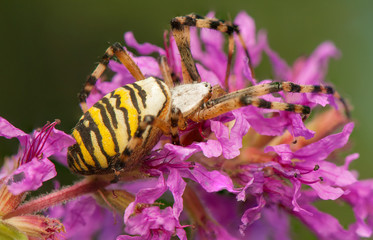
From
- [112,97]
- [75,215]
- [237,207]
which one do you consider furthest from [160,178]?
[237,207]

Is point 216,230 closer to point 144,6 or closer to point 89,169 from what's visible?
point 89,169

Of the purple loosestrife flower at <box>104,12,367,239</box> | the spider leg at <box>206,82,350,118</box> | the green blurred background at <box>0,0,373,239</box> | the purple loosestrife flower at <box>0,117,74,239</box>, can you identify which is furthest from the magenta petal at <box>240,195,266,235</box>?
the green blurred background at <box>0,0,373,239</box>

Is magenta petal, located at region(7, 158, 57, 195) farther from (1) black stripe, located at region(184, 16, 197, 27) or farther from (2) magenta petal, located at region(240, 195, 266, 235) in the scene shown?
(1) black stripe, located at region(184, 16, 197, 27)

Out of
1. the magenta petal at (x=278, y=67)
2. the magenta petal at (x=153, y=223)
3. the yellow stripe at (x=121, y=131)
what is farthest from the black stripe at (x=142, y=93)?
the magenta petal at (x=278, y=67)

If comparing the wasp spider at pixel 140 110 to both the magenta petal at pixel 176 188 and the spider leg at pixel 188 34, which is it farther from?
the magenta petal at pixel 176 188

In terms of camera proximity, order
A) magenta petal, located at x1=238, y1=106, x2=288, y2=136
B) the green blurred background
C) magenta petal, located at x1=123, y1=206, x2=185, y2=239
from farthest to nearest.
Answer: the green blurred background → magenta petal, located at x1=238, y1=106, x2=288, y2=136 → magenta petal, located at x1=123, y1=206, x2=185, y2=239
